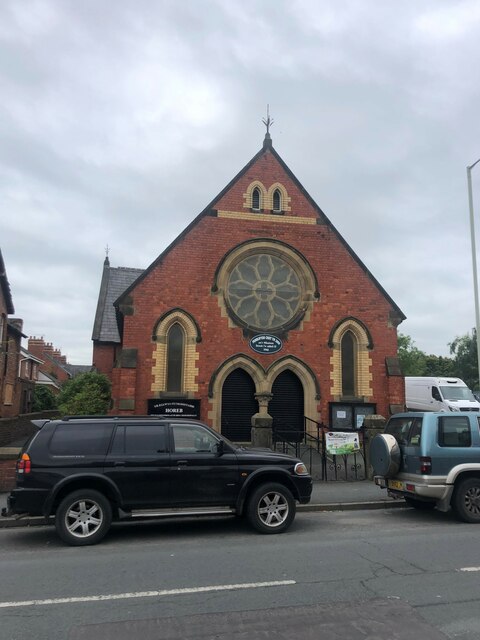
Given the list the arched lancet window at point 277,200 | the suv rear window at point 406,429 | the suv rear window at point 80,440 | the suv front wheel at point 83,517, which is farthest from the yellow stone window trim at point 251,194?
the suv front wheel at point 83,517

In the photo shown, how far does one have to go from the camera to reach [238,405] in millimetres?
17875

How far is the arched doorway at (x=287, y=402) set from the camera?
18062mm

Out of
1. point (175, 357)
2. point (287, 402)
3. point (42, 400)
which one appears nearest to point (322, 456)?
point (287, 402)

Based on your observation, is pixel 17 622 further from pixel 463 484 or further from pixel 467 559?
pixel 463 484

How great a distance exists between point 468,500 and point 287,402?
9.24m

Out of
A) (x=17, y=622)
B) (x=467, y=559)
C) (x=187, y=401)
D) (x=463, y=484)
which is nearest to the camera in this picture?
(x=17, y=622)

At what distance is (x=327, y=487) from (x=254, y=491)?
471 cm

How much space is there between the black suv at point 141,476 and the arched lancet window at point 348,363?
33.0 ft

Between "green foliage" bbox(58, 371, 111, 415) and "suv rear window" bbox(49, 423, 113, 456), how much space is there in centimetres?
904

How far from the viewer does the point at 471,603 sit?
16.7 ft

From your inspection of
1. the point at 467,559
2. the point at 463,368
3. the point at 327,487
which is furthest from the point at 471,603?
the point at 463,368

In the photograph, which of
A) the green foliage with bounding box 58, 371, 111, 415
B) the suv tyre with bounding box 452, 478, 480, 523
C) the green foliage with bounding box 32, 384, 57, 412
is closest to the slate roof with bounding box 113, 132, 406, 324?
the green foliage with bounding box 58, 371, 111, 415

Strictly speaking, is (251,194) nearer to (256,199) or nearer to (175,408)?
(256,199)

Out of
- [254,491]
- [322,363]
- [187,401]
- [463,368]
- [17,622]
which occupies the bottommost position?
[17,622]
